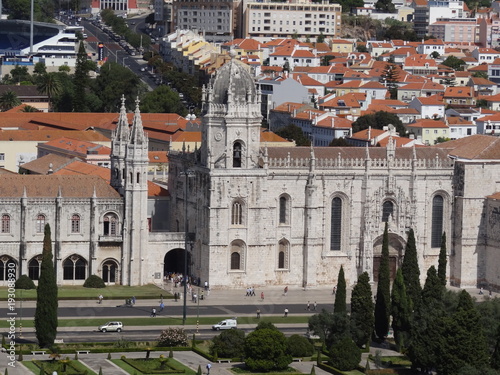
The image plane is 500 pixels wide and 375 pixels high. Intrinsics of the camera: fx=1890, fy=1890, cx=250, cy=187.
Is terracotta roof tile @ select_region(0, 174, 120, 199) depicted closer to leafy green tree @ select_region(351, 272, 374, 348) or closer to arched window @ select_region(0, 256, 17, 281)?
arched window @ select_region(0, 256, 17, 281)

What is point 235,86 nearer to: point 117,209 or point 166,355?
point 117,209

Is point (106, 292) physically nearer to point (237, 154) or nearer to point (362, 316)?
point (237, 154)

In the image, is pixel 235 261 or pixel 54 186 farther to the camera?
pixel 235 261

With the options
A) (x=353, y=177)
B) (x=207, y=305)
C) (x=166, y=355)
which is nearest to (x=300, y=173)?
(x=353, y=177)

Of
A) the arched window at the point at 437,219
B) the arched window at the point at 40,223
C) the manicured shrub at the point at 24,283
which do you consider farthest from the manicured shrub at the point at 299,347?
the arched window at the point at 437,219

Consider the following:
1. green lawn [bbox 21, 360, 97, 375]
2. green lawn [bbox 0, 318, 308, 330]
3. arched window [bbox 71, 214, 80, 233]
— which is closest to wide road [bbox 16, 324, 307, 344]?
green lawn [bbox 0, 318, 308, 330]

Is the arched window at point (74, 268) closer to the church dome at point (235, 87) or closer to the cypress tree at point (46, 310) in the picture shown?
the church dome at point (235, 87)

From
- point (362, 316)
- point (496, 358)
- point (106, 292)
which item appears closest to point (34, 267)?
point (106, 292)
